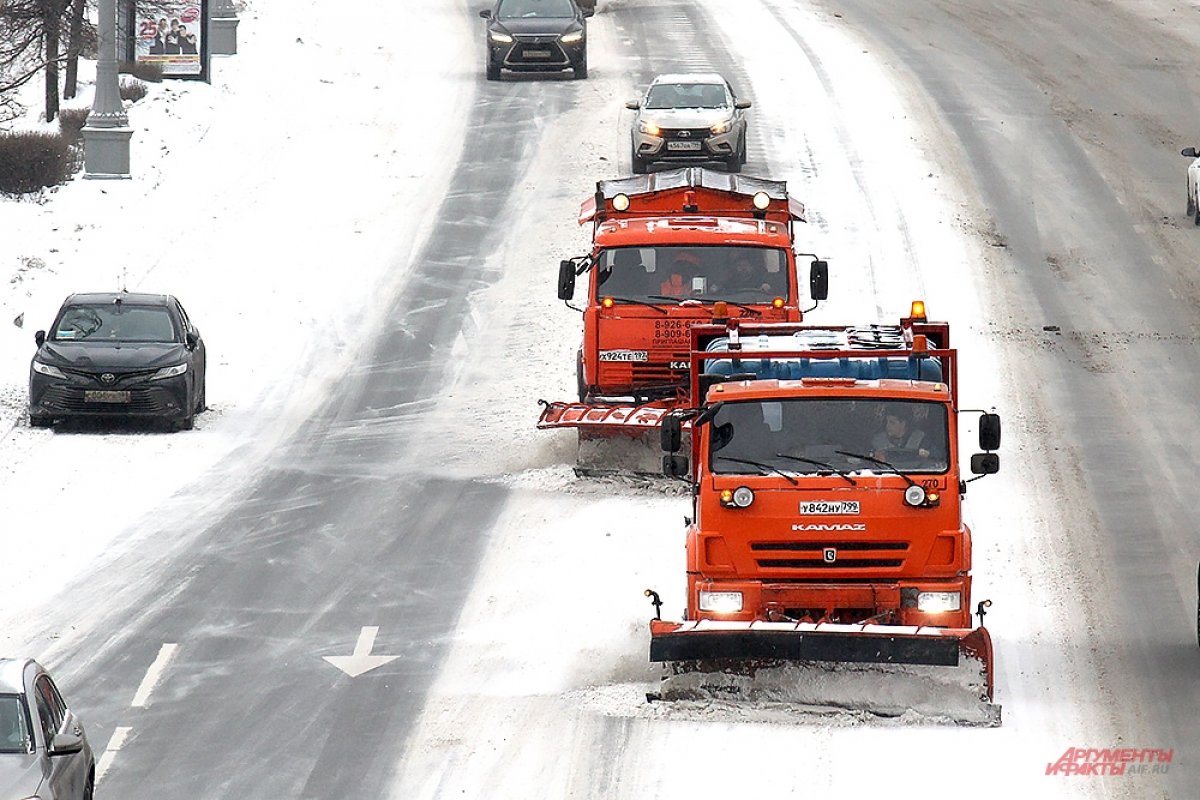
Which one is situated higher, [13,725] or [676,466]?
[676,466]

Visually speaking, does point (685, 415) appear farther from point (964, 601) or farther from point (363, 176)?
point (363, 176)

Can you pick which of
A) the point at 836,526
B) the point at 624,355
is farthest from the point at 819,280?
the point at 836,526

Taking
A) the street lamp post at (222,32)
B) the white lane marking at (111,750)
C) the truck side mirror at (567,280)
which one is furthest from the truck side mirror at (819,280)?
the street lamp post at (222,32)

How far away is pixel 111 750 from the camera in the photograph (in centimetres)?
1267

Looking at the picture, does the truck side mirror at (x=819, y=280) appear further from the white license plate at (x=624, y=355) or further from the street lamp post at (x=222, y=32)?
the street lamp post at (x=222, y=32)

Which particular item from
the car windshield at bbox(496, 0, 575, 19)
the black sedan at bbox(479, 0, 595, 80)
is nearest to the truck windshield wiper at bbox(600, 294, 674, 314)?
the black sedan at bbox(479, 0, 595, 80)

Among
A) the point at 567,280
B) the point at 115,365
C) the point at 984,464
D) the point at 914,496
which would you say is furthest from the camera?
the point at 115,365

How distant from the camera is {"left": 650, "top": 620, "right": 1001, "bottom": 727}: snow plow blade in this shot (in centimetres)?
1265

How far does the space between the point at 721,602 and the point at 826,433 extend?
1.31 metres

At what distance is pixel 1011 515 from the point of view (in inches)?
765

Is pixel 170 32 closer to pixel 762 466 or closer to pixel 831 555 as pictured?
pixel 762 466

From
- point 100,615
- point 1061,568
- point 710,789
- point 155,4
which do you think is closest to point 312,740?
point 710,789

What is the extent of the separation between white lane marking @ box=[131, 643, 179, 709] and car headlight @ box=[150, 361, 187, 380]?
7909 mm

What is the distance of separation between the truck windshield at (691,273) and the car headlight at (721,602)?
7355 millimetres
